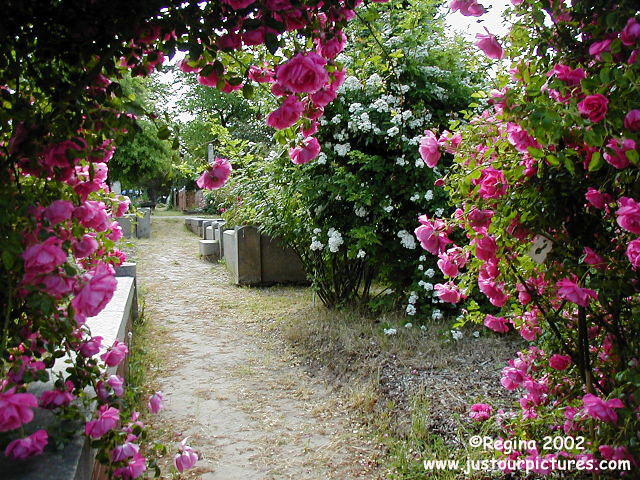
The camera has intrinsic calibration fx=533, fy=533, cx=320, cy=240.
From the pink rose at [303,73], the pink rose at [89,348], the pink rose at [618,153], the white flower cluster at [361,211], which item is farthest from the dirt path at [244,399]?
the pink rose at [303,73]

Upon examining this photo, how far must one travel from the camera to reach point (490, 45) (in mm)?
1877

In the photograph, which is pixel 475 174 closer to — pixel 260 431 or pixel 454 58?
pixel 260 431

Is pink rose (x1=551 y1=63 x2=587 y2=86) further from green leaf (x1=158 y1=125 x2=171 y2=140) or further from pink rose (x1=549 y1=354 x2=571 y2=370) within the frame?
green leaf (x1=158 y1=125 x2=171 y2=140)

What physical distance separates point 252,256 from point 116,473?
6363mm

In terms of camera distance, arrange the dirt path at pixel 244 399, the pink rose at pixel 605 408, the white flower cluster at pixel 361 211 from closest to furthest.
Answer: the pink rose at pixel 605 408 < the dirt path at pixel 244 399 < the white flower cluster at pixel 361 211

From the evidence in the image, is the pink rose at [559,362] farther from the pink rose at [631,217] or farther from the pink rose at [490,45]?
the pink rose at [490,45]

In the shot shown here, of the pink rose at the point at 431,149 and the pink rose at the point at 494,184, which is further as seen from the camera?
the pink rose at the point at 431,149

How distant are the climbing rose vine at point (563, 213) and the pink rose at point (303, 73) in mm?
605

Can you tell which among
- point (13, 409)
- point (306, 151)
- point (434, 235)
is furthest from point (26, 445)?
point (434, 235)

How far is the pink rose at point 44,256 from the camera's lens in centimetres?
125

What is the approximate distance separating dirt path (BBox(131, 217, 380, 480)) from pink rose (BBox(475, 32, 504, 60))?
80.7 inches

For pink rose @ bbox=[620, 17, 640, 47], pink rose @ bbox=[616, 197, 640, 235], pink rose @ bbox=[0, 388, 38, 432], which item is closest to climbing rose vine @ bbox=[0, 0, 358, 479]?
pink rose @ bbox=[0, 388, 38, 432]

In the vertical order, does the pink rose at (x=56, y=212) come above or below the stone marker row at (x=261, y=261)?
above

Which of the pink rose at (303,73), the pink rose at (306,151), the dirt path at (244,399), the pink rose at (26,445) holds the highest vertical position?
the pink rose at (303,73)
